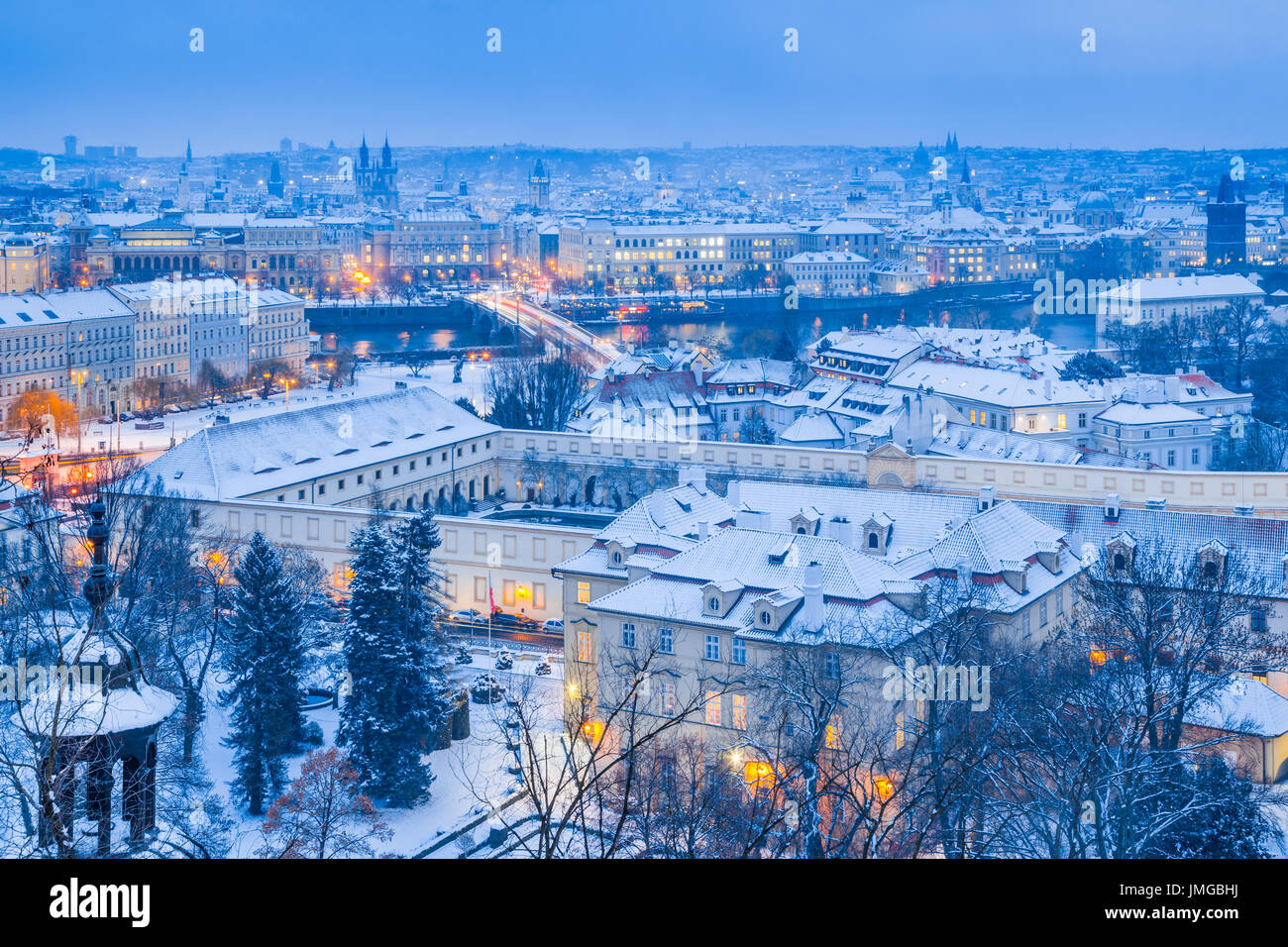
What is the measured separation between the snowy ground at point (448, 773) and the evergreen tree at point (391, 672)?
244 millimetres

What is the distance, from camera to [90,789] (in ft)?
15.2

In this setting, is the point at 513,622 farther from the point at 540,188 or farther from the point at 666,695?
the point at 540,188

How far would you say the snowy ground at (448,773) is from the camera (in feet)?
36.9

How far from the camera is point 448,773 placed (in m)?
12.7

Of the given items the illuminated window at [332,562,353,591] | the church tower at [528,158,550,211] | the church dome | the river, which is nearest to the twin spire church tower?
the church tower at [528,158,550,211]

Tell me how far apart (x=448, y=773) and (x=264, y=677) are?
160 cm

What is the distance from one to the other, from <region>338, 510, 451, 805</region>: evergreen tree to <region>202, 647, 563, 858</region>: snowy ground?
0.80 ft

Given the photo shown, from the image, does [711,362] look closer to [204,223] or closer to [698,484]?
[698,484]

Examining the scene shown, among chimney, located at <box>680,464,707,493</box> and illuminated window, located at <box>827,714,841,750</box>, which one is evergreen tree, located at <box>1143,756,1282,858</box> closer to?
illuminated window, located at <box>827,714,841,750</box>

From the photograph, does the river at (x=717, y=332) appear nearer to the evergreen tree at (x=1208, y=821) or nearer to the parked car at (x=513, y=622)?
the parked car at (x=513, y=622)

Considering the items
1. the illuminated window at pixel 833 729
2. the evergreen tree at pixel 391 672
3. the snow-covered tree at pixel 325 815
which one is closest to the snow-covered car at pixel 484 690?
the evergreen tree at pixel 391 672

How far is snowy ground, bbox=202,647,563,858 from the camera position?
11258 mm

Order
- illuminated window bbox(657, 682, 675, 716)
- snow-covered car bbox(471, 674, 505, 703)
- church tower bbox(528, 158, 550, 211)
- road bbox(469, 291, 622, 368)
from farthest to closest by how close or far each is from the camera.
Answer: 1. church tower bbox(528, 158, 550, 211)
2. road bbox(469, 291, 622, 368)
3. snow-covered car bbox(471, 674, 505, 703)
4. illuminated window bbox(657, 682, 675, 716)

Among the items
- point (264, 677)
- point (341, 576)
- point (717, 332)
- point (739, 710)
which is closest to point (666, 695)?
point (739, 710)
